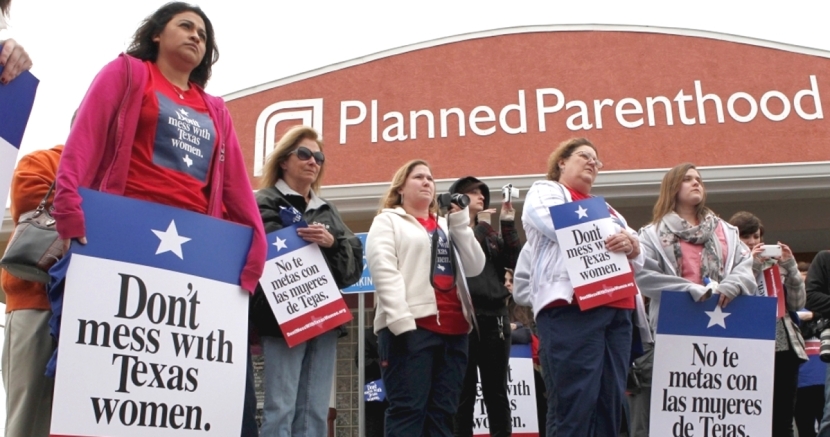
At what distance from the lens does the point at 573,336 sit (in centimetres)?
424

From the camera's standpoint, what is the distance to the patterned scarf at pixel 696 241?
4.99 m

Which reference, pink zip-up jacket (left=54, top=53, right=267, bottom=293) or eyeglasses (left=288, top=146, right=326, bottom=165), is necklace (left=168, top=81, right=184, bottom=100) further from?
eyeglasses (left=288, top=146, right=326, bottom=165)

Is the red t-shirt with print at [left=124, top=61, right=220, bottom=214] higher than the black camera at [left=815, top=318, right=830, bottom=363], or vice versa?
the red t-shirt with print at [left=124, top=61, right=220, bottom=214]

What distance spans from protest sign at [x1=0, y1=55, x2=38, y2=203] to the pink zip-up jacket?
0.20 metres

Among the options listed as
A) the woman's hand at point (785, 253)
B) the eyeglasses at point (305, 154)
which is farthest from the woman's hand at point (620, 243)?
the woman's hand at point (785, 253)

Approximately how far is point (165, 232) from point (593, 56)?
9690mm

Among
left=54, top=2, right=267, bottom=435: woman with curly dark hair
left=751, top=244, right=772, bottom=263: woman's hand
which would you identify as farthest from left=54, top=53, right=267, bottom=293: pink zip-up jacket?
left=751, top=244, right=772, bottom=263: woman's hand

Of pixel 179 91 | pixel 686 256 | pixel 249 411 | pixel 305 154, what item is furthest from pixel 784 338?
pixel 179 91

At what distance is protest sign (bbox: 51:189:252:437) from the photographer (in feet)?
9.19

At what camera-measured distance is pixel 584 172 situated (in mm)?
4859

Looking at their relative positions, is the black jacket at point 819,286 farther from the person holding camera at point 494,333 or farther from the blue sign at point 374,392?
the blue sign at point 374,392

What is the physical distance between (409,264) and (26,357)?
7.01ft

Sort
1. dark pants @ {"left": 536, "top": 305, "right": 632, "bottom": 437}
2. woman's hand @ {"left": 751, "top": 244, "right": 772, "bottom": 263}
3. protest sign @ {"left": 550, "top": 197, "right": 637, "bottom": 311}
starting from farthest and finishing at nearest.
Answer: woman's hand @ {"left": 751, "top": 244, "right": 772, "bottom": 263} < protest sign @ {"left": 550, "top": 197, "right": 637, "bottom": 311} < dark pants @ {"left": 536, "top": 305, "right": 632, "bottom": 437}

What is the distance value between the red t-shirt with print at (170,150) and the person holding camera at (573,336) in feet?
6.39
